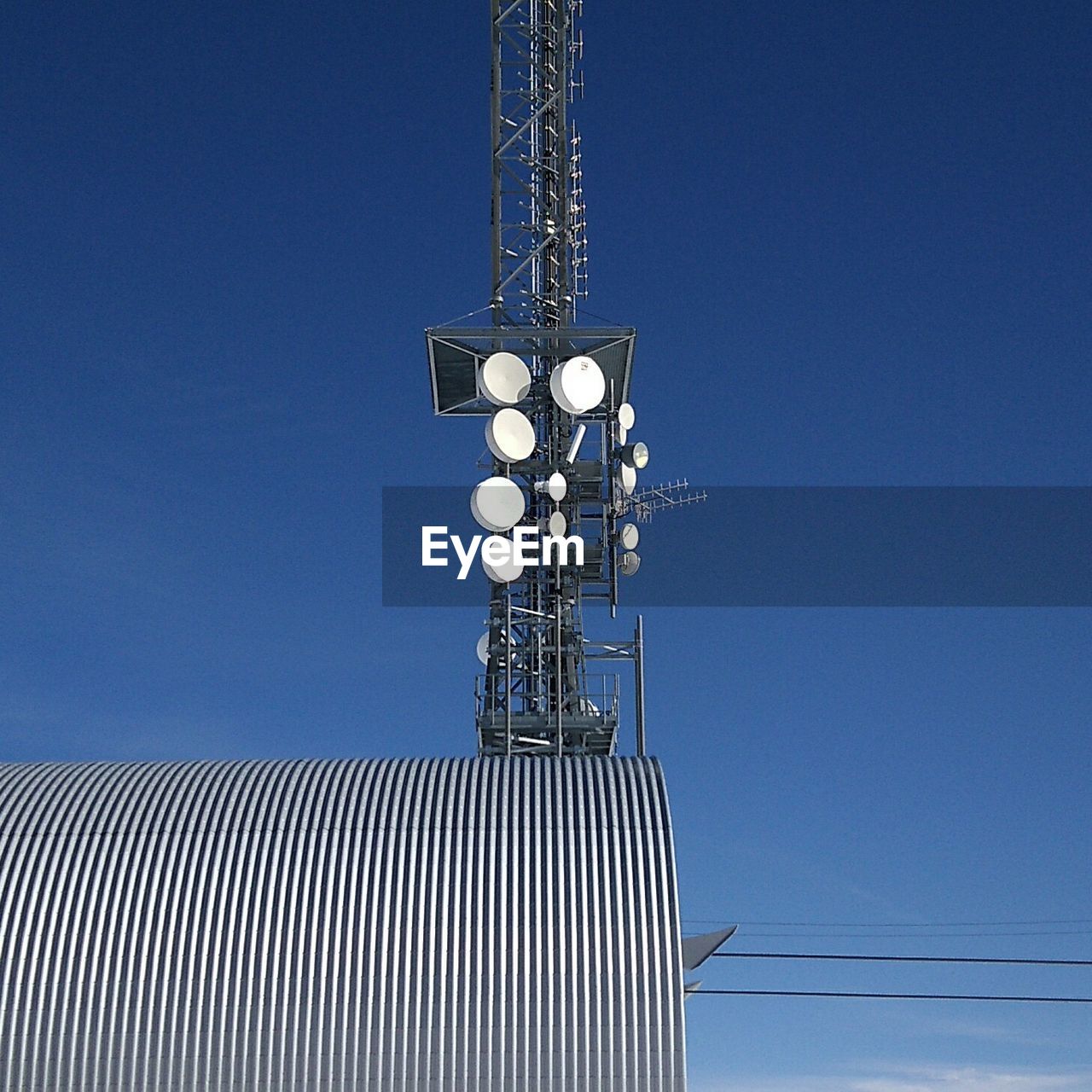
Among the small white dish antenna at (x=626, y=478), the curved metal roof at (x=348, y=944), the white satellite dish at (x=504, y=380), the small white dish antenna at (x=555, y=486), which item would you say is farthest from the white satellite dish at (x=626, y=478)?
the curved metal roof at (x=348, y=944)

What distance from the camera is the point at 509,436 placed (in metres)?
45.2

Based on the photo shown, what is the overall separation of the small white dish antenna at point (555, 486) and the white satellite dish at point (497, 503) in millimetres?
1305

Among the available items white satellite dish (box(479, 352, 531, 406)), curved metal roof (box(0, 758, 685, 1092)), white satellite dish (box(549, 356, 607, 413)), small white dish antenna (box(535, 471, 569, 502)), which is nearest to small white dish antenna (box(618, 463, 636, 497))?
small white dish antenna (box(535, 471, 569, 502))

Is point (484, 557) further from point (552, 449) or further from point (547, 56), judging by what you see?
point (547, 56)

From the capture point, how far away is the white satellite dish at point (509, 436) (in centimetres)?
4491

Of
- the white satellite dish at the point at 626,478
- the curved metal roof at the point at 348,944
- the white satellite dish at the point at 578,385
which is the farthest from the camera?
the white satellite dish at the point at 626,478

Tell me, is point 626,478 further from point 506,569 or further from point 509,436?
point 506,569

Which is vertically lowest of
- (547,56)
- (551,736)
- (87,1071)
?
(87,1071)

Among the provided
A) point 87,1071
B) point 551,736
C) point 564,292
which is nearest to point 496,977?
point 87,1071

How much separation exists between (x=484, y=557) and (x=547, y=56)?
52.8 feet

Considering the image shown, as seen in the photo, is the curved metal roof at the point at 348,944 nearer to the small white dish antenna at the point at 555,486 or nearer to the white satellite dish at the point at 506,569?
the white satellite dish at the point at 506,569

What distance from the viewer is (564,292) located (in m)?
48.2

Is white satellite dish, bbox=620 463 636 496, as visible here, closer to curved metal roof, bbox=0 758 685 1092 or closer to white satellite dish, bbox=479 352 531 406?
white satellite dish, bbox=479 352 531 406

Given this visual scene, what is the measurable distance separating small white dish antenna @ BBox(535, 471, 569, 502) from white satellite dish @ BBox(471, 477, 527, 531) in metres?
1.30
